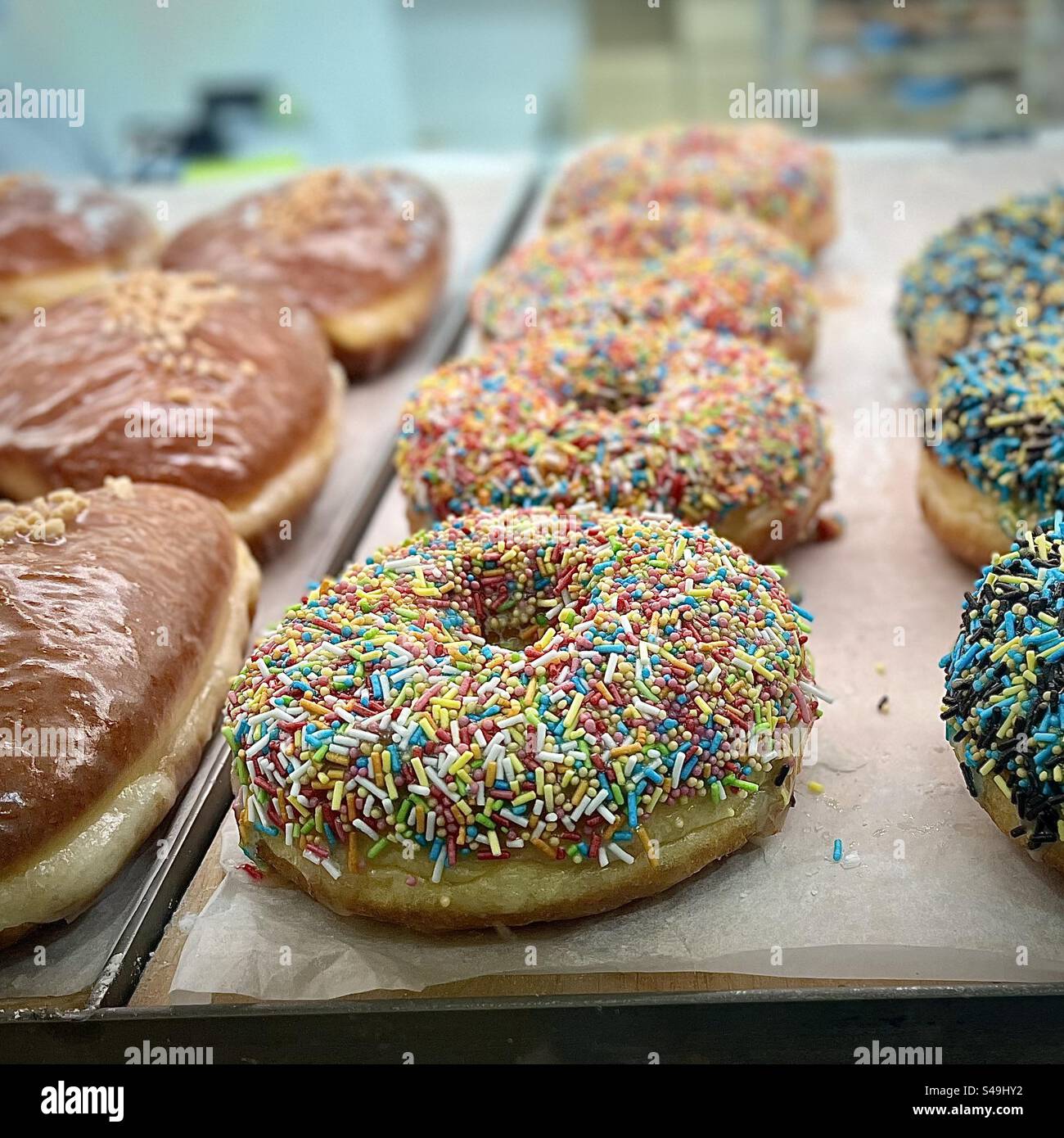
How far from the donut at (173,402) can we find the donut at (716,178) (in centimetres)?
144

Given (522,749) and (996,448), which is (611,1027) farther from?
(996,448)

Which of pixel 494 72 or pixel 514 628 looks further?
pixel 494 72

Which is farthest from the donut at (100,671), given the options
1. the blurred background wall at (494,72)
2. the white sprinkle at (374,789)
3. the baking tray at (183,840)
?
the blurred background wall at (494,72)

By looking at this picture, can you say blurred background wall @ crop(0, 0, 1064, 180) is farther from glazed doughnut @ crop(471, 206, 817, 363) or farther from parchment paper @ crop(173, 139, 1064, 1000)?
parchment paper @ crop(173, 139, 1064, 1000)

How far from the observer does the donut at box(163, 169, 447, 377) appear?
357cm

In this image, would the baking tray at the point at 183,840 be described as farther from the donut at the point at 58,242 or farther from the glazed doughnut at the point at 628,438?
the donut at the point at 58,242

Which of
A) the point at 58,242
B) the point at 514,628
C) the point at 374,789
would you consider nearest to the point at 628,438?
the point at 514,628

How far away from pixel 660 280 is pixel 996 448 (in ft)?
3.94

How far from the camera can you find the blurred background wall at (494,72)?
226 inches

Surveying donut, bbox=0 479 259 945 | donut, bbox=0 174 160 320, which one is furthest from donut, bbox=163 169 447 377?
donut, bbox=0 479 259 945

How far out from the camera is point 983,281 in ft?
10.3

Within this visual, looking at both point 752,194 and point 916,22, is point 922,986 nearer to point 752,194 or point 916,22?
point 752,194

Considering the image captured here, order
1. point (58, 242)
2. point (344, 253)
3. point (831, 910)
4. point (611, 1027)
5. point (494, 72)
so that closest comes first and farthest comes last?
point (611, 1027)
point (831, 910)
point (344, 253)
point (58, 242)
point (494, 72)

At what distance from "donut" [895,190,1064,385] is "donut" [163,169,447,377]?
1454mm
